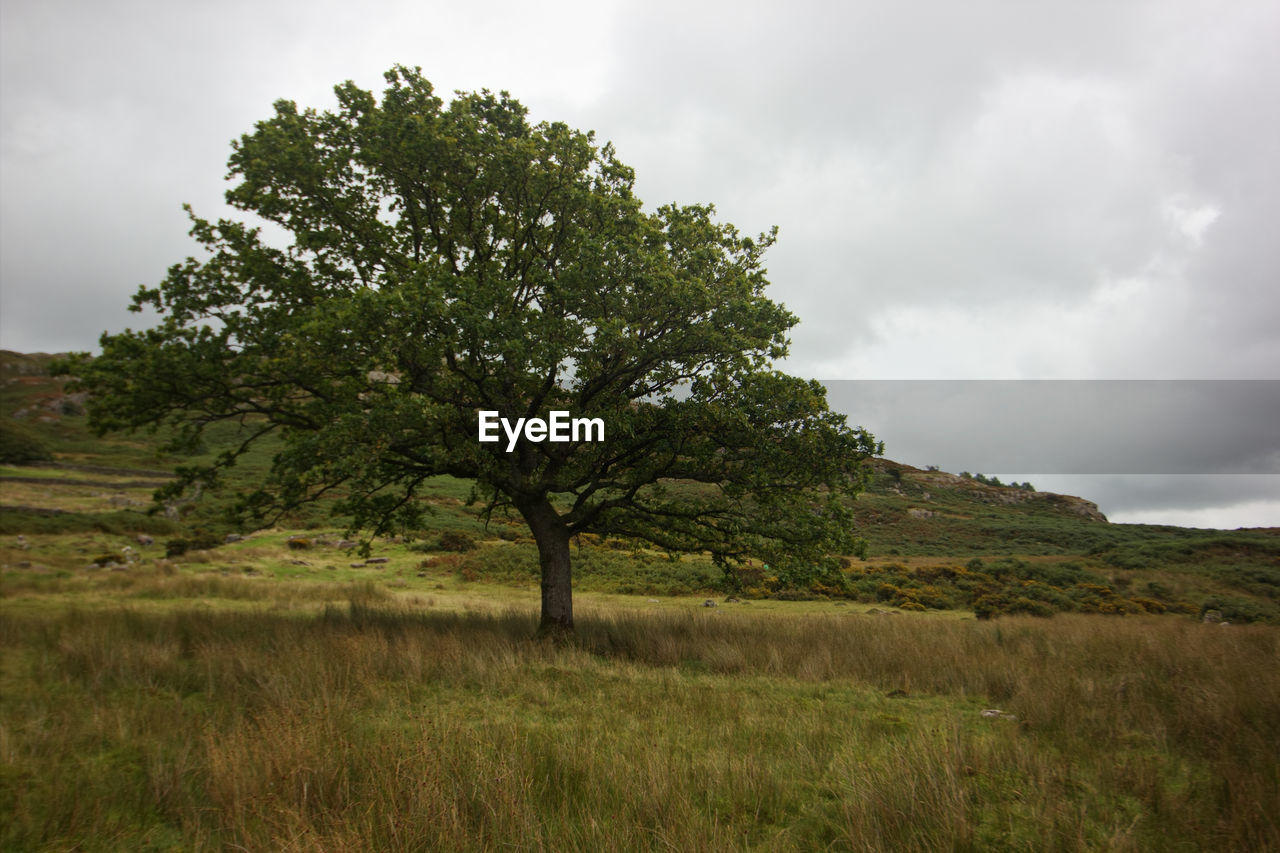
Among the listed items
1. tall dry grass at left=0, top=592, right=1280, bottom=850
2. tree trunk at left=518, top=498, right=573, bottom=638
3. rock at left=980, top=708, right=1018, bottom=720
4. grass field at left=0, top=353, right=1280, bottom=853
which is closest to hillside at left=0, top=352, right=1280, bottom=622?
grass field at left=0, top=353, right=1280, bottom=853

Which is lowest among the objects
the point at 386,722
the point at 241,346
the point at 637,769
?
the point at 386,722

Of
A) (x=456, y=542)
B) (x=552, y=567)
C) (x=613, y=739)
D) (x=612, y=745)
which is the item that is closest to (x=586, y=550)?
(x=456, y=542)

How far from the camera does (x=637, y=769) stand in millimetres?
5066

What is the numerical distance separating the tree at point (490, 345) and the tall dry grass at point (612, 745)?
134 inches

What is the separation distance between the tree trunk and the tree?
50mm

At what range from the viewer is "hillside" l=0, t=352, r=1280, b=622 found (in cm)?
1246

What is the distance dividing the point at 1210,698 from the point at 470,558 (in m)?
32.4

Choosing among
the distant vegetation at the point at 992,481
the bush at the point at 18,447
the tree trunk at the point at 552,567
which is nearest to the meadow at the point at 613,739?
the tree trunk at the point at 552,567

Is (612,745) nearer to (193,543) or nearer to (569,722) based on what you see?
(569,722)

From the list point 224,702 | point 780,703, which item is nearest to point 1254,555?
point 780,703

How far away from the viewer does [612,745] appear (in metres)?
5.82

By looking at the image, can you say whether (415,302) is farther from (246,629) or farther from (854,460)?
(854,460)

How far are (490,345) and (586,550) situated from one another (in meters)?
29.8

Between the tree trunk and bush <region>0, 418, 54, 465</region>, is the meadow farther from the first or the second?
bush <region>0, 418, 54, 465</region>
